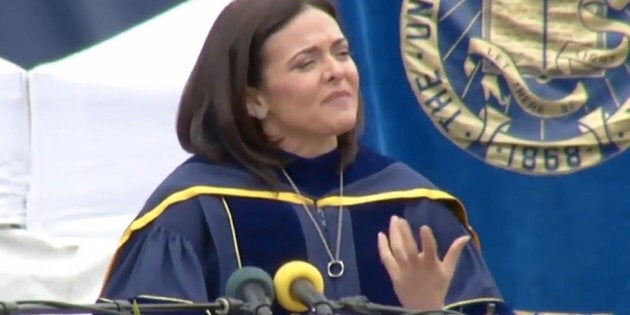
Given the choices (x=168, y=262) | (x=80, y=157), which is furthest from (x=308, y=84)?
(x=80, y=157)

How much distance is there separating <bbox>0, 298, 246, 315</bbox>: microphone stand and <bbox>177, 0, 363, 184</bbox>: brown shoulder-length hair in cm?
71

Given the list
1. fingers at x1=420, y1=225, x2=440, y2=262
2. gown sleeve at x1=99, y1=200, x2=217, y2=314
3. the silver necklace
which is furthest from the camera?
the silver necklace

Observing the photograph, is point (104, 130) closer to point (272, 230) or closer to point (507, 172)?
point (507, 172)

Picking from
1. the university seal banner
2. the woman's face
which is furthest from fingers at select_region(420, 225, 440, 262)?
the university seal banner

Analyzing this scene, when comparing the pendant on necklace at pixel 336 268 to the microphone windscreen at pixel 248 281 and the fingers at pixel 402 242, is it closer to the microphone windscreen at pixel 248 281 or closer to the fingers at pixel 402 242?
the fingers at pixel 402 242

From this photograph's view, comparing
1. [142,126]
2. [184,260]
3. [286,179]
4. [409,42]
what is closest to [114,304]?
[184,260]

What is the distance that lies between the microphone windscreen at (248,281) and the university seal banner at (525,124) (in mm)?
2032

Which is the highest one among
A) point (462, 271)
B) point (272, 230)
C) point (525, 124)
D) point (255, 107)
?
point (255, 107)

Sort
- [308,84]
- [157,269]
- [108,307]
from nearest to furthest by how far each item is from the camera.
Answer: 1. [108,307]
2. [157,269]
3. [308,84]

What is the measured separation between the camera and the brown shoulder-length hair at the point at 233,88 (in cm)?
320

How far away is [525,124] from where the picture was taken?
4.60 meters

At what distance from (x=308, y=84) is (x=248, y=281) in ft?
2.42

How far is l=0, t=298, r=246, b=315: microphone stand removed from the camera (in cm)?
238

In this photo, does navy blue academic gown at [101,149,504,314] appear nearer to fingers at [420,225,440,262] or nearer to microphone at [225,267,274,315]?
fingers at [420,225,440,262]
